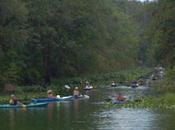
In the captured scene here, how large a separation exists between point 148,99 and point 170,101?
10.7 feet

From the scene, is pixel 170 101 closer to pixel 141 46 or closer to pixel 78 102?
pixel 78 102

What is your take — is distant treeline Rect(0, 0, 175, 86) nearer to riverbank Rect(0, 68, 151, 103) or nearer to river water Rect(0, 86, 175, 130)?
riverbank Rect(0, 68, 151, 103)

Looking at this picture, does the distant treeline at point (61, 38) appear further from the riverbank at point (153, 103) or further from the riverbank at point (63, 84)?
the riverbank at point (153, 103)

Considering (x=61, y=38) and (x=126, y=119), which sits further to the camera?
(x=61, y=38)

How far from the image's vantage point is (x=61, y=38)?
245ft

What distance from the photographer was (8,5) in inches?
2461

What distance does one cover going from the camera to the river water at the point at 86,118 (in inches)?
1352

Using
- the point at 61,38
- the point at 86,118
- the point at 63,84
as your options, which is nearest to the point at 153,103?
the point at 86,118

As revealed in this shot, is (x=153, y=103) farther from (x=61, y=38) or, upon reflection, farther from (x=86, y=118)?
(x=61, y=38)

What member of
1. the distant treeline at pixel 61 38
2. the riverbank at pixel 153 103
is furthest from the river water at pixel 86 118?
the distant treeline at pixel 61 38

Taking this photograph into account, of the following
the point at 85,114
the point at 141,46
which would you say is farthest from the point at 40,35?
the point at 141,46

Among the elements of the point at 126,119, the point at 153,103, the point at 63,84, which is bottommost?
the point at 126,119

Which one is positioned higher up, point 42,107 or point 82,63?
point 82,63

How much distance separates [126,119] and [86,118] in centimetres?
263
